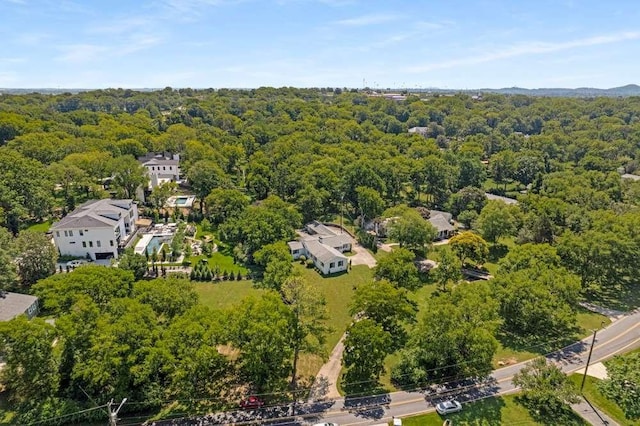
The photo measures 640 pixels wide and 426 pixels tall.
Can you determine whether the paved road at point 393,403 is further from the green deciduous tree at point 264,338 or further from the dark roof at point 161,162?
the dark roof at point 161,162

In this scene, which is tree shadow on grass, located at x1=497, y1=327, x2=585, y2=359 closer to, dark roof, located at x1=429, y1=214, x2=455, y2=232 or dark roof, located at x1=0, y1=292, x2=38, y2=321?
dark roof, located at x1=429, y1=214, x2=455, y2=232

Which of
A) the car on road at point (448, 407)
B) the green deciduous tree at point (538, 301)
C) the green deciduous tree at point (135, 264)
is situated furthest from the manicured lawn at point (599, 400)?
the green deciduous tree at point (135, 264)

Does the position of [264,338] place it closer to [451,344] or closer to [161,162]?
[451,344]

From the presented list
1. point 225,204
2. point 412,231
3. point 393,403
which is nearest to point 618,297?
point 412,231

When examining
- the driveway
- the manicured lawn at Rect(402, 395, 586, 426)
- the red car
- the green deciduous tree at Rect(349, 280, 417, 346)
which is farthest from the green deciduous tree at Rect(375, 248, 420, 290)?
the red car

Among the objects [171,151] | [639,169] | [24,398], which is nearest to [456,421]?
[24,398]

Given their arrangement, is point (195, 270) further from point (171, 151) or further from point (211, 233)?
point (171, 151)
